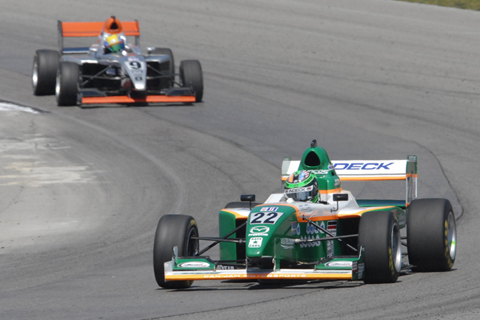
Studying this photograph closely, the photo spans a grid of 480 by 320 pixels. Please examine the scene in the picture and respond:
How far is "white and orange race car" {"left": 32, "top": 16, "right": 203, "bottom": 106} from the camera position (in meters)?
21.3

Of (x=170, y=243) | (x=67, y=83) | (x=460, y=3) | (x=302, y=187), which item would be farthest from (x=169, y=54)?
(x=170, y=243)

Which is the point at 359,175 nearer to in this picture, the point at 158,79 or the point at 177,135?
the point at 177,135

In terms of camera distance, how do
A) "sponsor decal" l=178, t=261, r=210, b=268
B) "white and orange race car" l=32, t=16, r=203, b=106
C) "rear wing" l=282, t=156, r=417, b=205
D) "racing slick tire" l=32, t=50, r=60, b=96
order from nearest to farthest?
"sponsor decal" l=178, t=261, r=210, b=268
"rear wing" l=282, t=156, r=417, b=205
"white and orange race car" l=32, t=16, r=203, b=106
"racing slick tire" l=32, t=50, r=60, b=96

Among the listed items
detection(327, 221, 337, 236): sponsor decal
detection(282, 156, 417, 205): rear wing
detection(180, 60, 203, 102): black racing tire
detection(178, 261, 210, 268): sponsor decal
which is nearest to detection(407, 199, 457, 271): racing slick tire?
detection(327, 221, 337, 236): sponsor decal

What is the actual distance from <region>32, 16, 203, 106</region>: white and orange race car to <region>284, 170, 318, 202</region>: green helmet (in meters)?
11.8

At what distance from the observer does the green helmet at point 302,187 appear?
380 inches

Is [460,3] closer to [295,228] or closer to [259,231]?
[295,228]

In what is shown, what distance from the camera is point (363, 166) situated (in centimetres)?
1124

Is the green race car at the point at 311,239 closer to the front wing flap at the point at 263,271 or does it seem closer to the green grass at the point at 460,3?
the front wing flap at the point at 263,271

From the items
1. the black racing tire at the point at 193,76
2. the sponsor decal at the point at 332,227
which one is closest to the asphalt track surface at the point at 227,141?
the black racing tire at the point at 193,76

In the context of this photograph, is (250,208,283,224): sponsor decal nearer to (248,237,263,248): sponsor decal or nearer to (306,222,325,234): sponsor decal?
(248,237,263,248): sponsor decal

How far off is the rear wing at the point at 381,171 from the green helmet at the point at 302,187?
1258 mm

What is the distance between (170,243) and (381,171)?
3212 mm

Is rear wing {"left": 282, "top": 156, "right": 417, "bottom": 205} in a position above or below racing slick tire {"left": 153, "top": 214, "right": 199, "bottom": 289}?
above
